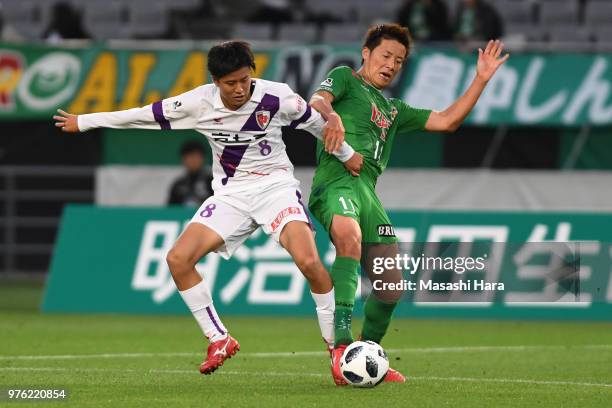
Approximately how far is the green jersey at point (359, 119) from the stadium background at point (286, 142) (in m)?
4.36

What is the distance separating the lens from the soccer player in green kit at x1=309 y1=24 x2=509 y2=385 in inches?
324

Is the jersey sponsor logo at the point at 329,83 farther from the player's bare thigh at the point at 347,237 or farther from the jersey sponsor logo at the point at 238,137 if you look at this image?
the player's bare thigh at the point at 347,237

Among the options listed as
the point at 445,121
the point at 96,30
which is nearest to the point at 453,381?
the point at 445,121

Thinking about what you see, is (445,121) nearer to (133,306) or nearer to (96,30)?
(133,306)

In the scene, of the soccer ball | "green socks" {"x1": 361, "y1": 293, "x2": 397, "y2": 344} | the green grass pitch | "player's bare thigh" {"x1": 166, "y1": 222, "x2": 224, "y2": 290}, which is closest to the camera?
the green grass pitch

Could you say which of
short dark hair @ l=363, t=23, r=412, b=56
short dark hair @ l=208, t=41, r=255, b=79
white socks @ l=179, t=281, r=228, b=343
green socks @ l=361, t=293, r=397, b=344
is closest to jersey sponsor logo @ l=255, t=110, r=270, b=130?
short dark hair @ l=208, t=41, r=255, b=79

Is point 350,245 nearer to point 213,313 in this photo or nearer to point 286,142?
point 213,313

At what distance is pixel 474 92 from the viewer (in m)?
8.58

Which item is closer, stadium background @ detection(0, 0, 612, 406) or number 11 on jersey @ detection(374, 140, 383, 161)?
number 11 on jersey @ detection(374, 140, 383, 161)

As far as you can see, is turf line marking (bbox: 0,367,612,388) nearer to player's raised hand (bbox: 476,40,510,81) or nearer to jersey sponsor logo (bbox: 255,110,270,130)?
jersey sponsor logo (bbox: 255,110,270,130)

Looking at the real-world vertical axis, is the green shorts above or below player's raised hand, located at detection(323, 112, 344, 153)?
below

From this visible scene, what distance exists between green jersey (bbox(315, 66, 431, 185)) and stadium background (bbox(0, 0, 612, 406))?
436 cm

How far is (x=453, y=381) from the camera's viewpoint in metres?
8.19

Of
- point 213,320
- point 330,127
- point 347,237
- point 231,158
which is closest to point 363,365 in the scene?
point 347,237
